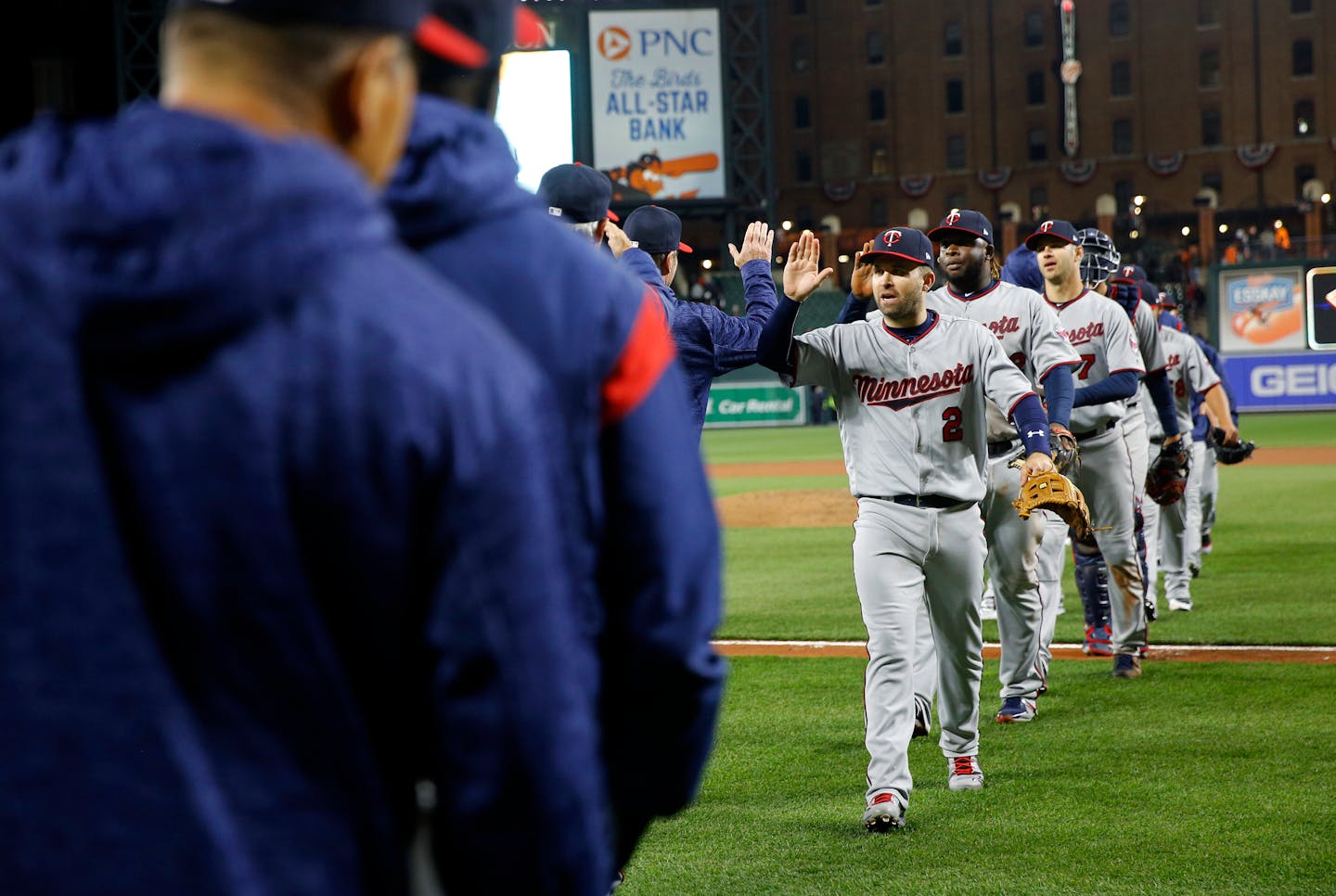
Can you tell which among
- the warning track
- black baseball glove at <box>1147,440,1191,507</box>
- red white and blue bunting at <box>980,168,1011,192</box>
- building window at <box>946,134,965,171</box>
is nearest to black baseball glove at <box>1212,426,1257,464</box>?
black baseball glove at <box>1147,440,1191,507</box>

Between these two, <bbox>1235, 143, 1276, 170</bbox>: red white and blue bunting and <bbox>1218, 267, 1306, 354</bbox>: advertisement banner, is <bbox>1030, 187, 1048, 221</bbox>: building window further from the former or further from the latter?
<bbox>1218, 267, 1306, 354</bbox>: advertisement banner

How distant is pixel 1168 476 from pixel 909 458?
501 cm

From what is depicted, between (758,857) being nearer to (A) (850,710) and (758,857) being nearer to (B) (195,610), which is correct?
(A) (850,710)

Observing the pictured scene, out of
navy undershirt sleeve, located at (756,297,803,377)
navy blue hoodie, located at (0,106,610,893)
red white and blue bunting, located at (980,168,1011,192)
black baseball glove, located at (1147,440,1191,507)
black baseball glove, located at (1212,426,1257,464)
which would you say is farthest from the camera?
red white and blue bunting, located at (980,168,1011,192)

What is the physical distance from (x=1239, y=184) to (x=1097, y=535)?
64614 millimetres

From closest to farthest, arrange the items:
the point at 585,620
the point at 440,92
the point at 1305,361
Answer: the point at 585,620 → the point at 440,92 → the point at 1305,361

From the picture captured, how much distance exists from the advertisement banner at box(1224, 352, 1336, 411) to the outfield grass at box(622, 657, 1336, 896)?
27588mm

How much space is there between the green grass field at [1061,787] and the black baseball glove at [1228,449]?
2250 millimetres

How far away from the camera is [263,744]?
135 cm

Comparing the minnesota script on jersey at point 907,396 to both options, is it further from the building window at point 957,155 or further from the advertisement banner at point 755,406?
the building window at point 957,155

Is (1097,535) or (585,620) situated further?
(1097,535)

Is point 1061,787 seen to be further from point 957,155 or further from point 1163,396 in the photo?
point 957,155

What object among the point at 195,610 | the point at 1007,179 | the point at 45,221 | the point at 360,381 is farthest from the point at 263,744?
→ the point at 1007,179

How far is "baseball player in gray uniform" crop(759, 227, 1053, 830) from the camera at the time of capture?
570 cm
